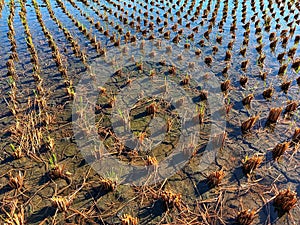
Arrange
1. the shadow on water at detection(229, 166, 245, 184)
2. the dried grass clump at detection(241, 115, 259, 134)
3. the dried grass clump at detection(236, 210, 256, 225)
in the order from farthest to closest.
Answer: the dried grass clump at detection(241, 115, 259, 134) < the shadow on water at detection(229, 166, 245, 184) < the dried grass clump at detection(236, 210, 256, 225)

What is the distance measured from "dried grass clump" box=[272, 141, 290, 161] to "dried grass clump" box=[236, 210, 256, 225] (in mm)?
1331

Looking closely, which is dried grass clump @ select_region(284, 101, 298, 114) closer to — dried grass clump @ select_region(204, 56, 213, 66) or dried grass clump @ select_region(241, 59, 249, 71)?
dried grass clump @ select_region(241, 59, 249, 71)

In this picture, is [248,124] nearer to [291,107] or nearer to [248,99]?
[248,99]

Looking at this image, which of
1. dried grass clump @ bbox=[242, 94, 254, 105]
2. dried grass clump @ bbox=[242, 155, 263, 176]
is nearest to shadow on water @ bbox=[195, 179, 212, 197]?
dried grass clump @ bbox=[242, 155, 263, 176]

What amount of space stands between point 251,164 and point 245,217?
94cm

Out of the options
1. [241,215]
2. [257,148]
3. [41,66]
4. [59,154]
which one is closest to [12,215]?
[59,154]

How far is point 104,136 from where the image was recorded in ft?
14.9

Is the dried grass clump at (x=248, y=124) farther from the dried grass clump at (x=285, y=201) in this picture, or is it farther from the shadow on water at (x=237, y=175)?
the dried grass clump at (x=285, y=201)

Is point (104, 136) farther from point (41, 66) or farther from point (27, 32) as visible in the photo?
point (27, 32)

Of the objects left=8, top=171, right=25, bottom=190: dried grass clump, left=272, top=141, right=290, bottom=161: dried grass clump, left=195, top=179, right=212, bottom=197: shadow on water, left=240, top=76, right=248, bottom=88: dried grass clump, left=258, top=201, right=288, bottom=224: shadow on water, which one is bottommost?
left=8, top=171, right=25, bottom=190: dried grass clump

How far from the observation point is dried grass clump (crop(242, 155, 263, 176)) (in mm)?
3721

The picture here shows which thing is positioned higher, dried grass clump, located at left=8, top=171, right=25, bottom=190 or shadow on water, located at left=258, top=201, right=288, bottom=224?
shadow on water, located at left=258, top=201, right=288, bottom=224

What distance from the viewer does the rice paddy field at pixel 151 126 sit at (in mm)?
3350

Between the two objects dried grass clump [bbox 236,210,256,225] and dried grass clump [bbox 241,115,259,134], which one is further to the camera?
dried grass clump [bbox 241,115,259,134]
